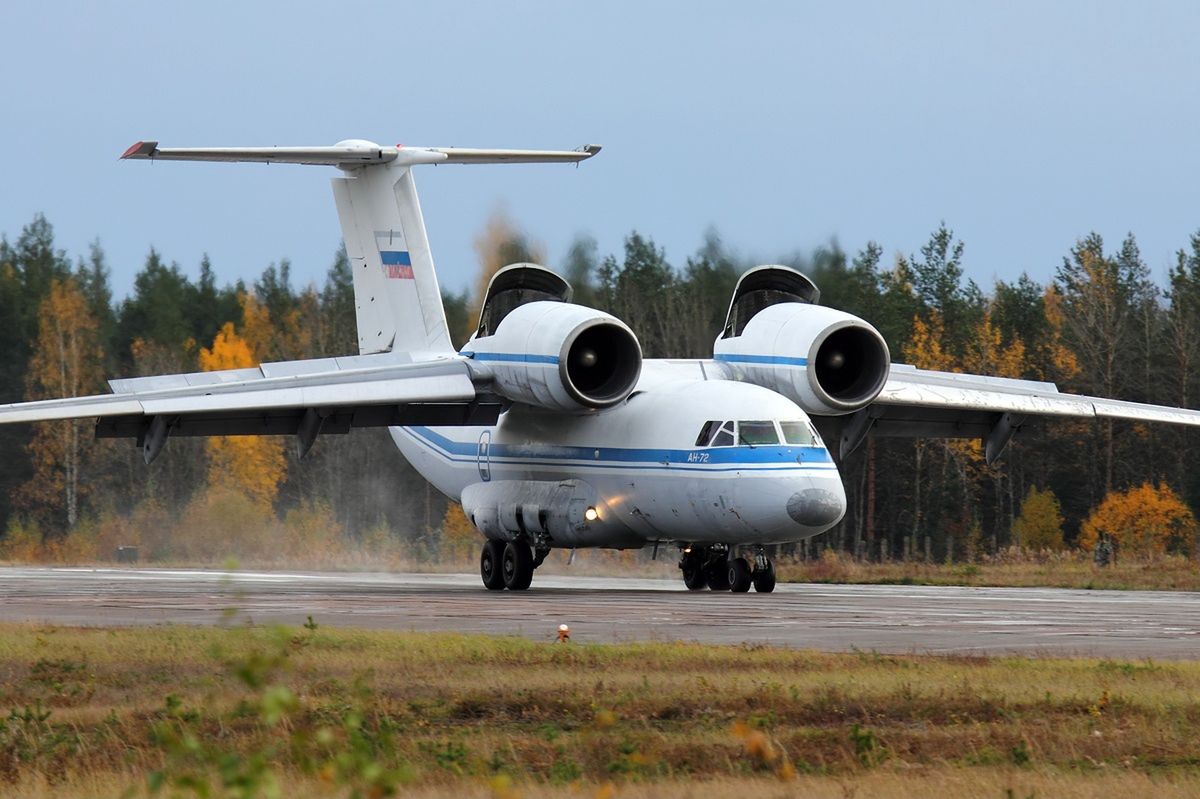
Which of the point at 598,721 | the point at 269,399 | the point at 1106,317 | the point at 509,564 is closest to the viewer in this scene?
the point at 598,721

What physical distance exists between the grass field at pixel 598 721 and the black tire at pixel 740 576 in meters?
10.8

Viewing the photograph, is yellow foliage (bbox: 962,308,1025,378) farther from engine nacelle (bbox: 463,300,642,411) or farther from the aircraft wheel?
engine nacelle (bbox: 463,300,642,411)

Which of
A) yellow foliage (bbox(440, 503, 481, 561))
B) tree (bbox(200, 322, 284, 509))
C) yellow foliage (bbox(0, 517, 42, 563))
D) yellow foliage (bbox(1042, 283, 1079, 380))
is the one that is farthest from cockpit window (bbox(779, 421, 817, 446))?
tree (bbox(200, 322, 284, 509))

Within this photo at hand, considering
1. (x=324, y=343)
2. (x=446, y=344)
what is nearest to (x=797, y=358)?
(x=446, y=344)

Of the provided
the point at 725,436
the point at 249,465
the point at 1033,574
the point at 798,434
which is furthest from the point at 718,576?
the point at 249,465

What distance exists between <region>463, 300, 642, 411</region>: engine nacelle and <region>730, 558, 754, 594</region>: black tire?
2.75 metres

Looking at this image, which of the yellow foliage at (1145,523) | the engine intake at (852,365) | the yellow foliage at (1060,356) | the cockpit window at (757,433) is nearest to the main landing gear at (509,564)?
the cockpit window at (757,433)

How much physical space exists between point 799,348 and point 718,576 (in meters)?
3.41

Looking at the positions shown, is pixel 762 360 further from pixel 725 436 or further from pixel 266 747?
pixel 266 747

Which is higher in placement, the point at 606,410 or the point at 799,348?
the point at 799,348

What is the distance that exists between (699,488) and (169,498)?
3405 centimetres

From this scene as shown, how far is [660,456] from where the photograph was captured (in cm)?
2336

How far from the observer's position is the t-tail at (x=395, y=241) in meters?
29.0

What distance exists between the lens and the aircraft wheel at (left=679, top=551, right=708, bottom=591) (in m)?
25.0
